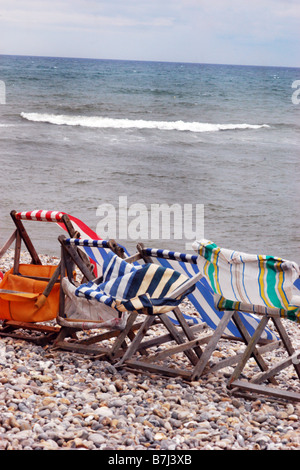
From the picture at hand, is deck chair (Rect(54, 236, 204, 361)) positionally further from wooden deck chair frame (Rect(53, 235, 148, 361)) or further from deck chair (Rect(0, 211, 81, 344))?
deck chair (Rect(0, 211, 81, 344))

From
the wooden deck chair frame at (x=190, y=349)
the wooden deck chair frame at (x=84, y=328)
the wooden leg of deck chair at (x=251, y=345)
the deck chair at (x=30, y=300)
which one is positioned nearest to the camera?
the wooden leg of deck chair at (x=251, y=345)

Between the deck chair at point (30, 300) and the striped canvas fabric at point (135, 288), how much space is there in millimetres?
385

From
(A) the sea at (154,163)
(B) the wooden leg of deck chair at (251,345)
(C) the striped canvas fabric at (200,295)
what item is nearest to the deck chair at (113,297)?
(C) the striped canvas fabric at (200,295)

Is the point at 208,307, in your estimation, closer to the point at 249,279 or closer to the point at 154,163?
the point at 249,279

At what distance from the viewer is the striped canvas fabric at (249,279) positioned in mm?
3049

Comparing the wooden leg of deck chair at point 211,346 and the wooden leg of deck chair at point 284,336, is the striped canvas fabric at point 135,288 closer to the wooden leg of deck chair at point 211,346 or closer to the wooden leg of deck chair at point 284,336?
the wooden leg of deck chair at point 211,346

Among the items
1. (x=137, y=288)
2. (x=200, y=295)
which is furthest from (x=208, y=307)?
(x=137, y=288)

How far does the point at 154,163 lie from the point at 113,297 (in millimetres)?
Answer: 13691

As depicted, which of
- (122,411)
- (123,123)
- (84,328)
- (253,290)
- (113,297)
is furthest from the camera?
(123,123)

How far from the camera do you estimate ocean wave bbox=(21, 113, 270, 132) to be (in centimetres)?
2583

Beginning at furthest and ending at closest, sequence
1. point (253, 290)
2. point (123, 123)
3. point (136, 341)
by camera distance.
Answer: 1. point (123, 123)
2. point (136, 341)
3. point (253, 290)

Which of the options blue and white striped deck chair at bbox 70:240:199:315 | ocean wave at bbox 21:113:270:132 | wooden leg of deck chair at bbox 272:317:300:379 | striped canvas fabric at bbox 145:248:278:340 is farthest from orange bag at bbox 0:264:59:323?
ocean wave at bbox 21:113:270:132

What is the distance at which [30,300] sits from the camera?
3.87 m
